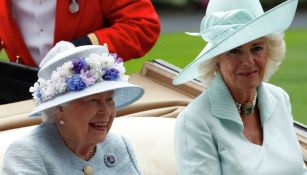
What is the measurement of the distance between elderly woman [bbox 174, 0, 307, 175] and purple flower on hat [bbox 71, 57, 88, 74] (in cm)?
44

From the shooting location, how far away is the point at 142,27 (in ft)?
14.8

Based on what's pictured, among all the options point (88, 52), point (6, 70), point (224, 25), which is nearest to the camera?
point (88, 52)

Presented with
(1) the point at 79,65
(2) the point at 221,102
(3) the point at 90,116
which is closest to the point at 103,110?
(3) the point at 90,116

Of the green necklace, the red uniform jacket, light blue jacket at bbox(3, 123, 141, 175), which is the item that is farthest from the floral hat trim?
the red uniform jacket

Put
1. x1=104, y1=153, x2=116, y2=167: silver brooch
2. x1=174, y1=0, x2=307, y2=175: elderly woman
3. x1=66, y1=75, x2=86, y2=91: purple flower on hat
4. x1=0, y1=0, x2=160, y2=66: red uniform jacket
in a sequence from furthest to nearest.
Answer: x1=0, y1=0, x2=160, y2=66: red uniform jacket → x1=174, y1=0, x2=307, y2=175: elderly woman → x1=104, y1=153, x2=116, y2=167: silver brooch → x1=66, y1=75, x2=86, y2=91: purple flower on hat

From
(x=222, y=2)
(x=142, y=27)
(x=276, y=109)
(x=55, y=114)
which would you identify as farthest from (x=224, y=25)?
(x=142, y=27)

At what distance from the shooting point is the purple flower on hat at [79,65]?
126 inches

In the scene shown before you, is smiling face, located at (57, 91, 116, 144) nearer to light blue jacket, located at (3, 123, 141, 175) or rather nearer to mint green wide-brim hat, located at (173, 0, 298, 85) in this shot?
light blue jacket, located at (3, 123, 141, 175)

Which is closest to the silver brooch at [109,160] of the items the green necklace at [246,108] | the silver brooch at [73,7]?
the green necklace at [246,108]

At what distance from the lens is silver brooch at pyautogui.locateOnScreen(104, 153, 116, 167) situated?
3.38 meters

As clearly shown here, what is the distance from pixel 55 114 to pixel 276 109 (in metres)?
0.86

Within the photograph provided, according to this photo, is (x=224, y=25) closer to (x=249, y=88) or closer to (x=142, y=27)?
(x=249, y=88)

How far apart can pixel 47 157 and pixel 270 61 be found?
2.90ft

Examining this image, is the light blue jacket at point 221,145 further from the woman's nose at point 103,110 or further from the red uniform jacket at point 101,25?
the red uniform jacket at point 101,25
